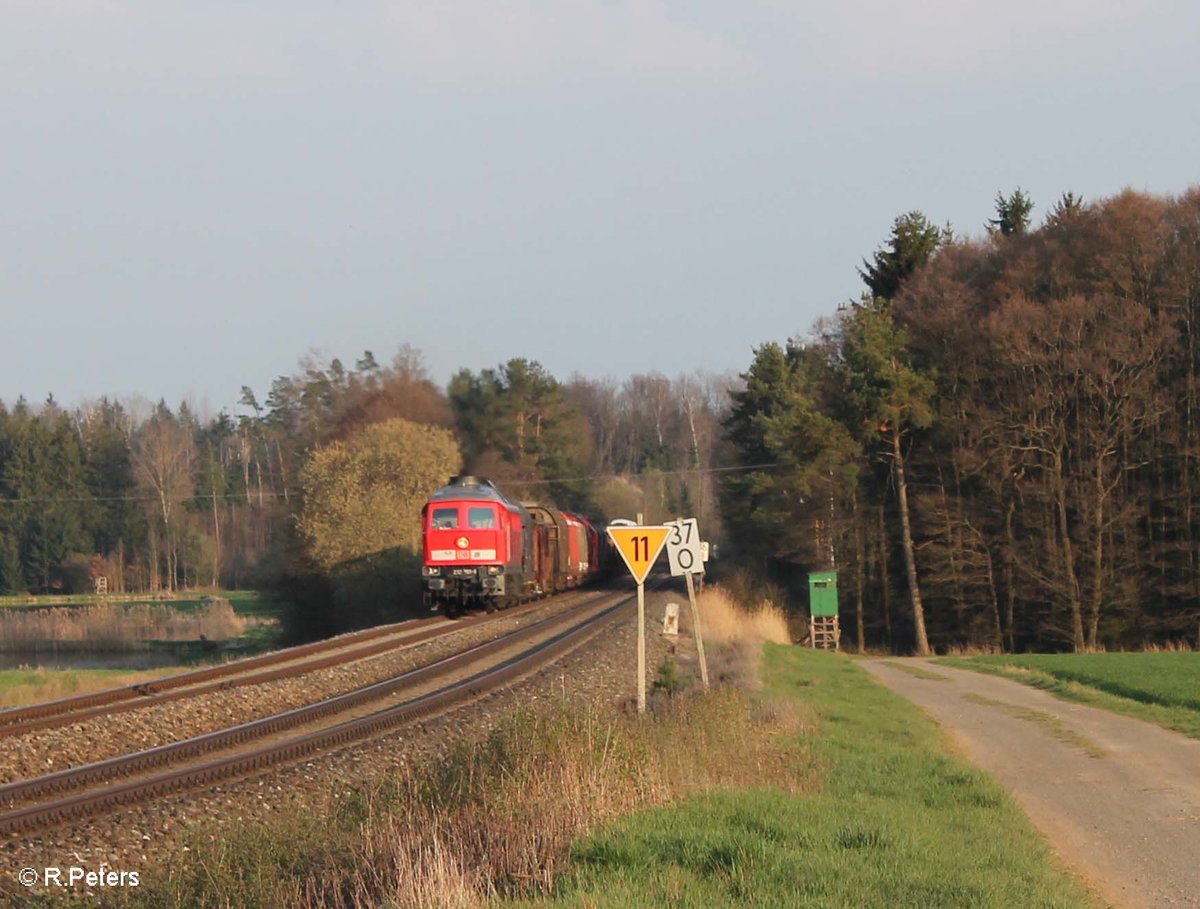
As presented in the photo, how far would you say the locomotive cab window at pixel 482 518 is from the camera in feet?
113

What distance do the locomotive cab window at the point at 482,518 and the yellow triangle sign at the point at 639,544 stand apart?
65.1 feet

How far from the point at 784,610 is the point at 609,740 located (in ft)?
127

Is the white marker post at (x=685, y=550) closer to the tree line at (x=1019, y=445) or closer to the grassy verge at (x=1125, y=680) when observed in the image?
the grassy verge at (x=1125, y=680)

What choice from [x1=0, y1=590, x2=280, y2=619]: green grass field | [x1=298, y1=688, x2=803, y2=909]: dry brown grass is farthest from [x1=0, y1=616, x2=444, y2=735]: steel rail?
[x1=0, y1=590, x2=280, y2=619]: green grass field

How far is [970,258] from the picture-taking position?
47.5 meters

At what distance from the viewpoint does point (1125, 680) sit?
23.0 meters

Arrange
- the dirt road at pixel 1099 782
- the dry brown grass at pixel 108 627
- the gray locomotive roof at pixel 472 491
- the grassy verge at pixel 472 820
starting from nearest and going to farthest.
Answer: the grassy verge at pixel 472 820 → the dirt road at pixel 1099 782 → the gray locomotive roof at pixel 472 491 → the dry brown grass at pixel 108 627

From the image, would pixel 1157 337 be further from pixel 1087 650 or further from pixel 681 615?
pixel 681 615

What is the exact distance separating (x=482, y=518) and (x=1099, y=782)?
23.0 metres

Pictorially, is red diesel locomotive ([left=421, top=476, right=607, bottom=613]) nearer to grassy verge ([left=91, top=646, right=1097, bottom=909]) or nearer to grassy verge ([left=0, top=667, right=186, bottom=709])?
grassy verge ([left=0, top=667, right=186, bottom=709])

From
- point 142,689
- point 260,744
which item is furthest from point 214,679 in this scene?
point 260,744

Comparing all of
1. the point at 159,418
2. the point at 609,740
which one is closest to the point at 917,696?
the point at 609,740

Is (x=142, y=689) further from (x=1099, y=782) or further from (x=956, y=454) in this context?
(x=956, y=454)

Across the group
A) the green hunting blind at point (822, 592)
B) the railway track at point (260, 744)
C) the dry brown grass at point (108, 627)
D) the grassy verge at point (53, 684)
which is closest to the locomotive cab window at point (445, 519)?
the grassy verge at point (53, 684)
